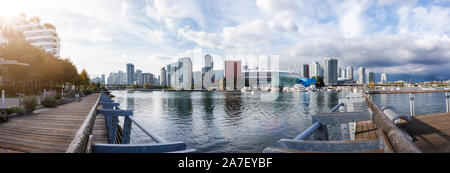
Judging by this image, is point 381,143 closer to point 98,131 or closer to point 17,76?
point 98,131

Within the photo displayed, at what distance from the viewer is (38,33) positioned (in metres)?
101

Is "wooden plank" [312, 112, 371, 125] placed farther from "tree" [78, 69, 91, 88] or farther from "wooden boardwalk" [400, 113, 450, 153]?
"tree" [78, 69, 91, 88]

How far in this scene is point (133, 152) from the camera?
2643 millimetres

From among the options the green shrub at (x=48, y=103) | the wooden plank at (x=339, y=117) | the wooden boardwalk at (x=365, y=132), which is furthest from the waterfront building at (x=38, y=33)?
the wooden plank at (x=339, y=117)

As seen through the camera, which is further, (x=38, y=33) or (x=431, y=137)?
(x=38, y=33)

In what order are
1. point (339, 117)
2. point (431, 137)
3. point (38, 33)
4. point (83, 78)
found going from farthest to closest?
point (38, 33) → point (83, 78) → point (431, 137) → point (339, 117)

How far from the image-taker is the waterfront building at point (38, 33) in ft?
327

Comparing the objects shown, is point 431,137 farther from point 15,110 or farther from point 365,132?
point 15,110

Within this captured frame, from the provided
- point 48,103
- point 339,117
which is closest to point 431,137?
point 339,117

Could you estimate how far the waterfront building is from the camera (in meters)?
99.6
